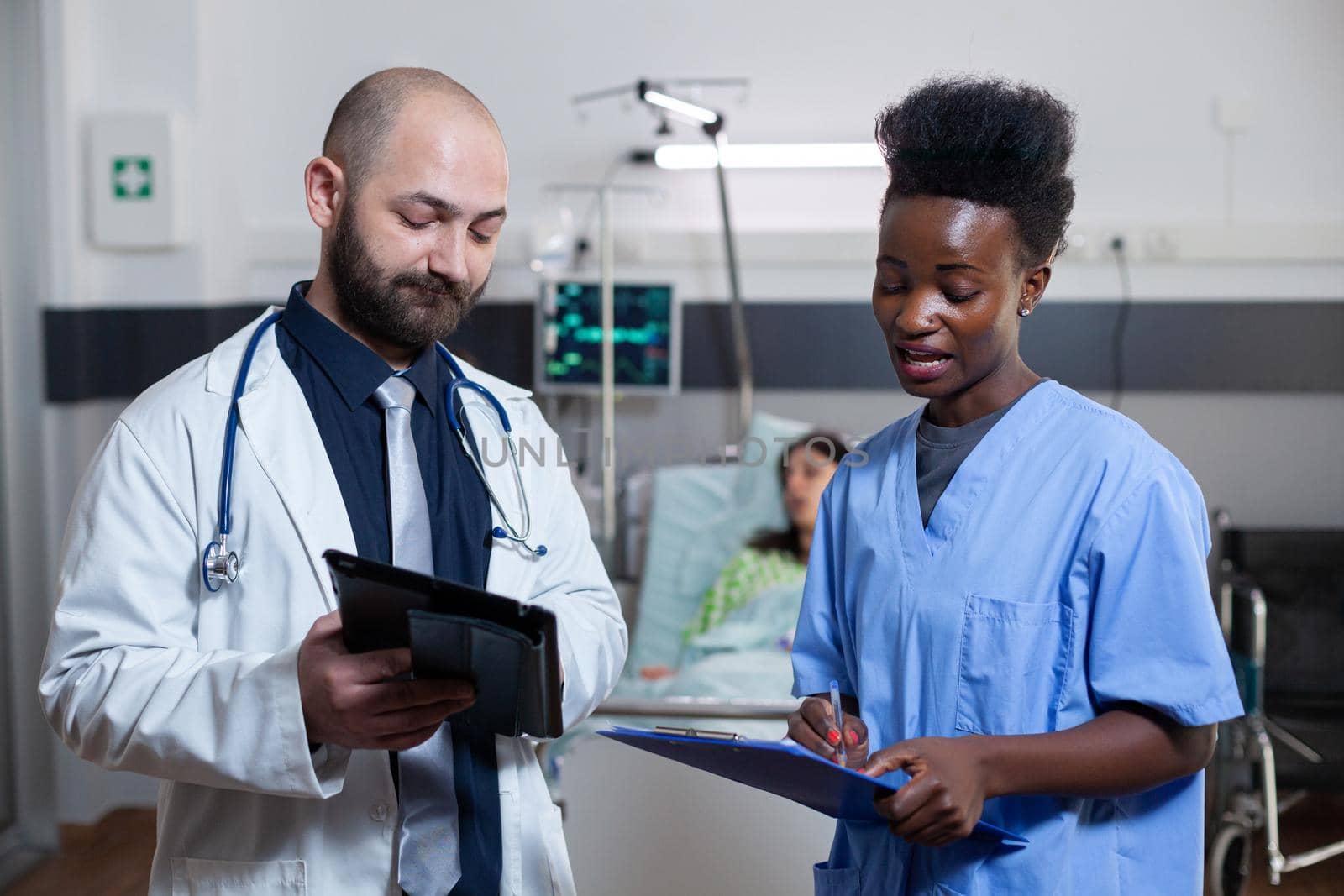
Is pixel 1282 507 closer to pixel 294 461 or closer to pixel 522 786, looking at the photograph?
pixel 522 786

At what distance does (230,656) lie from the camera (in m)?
0.98

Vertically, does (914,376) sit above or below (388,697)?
above

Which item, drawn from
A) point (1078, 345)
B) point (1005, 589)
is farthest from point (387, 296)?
point (1078, 345)

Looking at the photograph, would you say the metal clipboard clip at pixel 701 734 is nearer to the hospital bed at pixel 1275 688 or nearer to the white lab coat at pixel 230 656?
the white lab coat at pixel 230 656

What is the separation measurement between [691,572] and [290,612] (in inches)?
72.2

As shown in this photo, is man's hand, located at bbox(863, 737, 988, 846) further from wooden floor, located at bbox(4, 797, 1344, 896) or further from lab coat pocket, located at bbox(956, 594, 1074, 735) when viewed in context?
wooden floor, located at bbox(4, 797, 1344, 896)

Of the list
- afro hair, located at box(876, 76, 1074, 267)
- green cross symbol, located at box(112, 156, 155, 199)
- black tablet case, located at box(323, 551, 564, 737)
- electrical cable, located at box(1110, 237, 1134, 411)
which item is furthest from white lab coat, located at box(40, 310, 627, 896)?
electrical cable, located at box(1110, 237, 1134, 411)

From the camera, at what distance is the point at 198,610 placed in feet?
3.43

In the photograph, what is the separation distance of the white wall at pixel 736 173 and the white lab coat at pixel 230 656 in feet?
5.27

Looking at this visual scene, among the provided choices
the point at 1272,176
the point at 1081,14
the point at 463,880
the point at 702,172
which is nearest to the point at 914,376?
the point at 463,880

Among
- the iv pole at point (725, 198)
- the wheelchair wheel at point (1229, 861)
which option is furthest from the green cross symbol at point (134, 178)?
the wheelchair wheel at point (1229, 861)

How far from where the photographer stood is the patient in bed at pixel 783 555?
8.74ft

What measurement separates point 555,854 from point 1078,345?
6.90 feet

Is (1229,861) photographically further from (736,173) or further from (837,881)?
(736,173)
